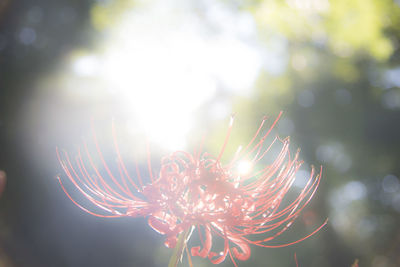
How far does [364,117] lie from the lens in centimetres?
1279

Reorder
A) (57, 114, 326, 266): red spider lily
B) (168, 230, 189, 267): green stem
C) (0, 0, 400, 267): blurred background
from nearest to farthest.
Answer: (168, 230, 189, 267): green stem < (57, 114, 326, 266): red spider lily < (0, 0, 400, 267): blurred background

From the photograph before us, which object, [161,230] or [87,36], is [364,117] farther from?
[161,230]

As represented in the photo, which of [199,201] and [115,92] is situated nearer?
[199,201]

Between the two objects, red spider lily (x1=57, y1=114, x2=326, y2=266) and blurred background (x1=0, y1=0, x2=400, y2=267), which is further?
blurred background (x1=0, y1=0, x2=400, y2=267)

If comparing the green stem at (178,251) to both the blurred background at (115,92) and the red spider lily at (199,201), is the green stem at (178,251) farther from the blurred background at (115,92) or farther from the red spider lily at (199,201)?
the blurred background at (115,92)

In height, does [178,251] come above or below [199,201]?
below

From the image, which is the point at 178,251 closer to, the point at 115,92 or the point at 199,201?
the point at 199,201

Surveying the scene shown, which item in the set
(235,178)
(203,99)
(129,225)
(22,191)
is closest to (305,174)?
(203,99)

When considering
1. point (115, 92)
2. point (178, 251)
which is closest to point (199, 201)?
point (178, 251)

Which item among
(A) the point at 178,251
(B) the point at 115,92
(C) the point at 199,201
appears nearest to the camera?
(A) the point at 178,251

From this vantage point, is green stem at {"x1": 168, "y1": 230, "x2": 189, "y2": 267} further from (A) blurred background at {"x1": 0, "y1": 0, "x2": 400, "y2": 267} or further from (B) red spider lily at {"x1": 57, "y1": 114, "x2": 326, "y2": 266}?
(A) blurred background at {"x1": 0, "y1": 0, "x2": 400, "y2": 267}

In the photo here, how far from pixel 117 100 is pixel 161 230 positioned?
8.66m

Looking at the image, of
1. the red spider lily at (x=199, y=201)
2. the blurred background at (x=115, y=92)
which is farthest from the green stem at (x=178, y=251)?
the blurred background at (x=115, y=92)

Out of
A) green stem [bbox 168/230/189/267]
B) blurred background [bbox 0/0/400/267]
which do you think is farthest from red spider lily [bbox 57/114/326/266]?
blurred background [bbox 0/0/400/267]
